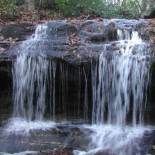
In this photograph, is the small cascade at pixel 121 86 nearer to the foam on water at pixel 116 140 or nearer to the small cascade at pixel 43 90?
the foam on water at pixel 116 140

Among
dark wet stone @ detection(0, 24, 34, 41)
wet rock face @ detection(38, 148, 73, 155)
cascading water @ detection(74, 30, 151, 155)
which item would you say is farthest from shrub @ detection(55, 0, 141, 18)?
wet rock face @ detection(38, 148, 73, 155)

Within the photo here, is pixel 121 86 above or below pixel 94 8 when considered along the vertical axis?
below

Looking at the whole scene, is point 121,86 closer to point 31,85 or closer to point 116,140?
point 116,140

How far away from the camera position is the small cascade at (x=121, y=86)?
1111 centimetres

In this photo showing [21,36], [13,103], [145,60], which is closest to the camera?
[145,60]

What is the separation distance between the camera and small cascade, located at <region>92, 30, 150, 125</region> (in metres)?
11.1

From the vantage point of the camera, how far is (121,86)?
11172 millimetres

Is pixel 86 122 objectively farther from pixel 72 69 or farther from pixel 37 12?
pixel 37 12

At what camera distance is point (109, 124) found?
1122 centimetres

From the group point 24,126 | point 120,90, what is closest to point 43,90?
point 24,126

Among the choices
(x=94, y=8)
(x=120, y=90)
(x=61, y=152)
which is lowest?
(x=61, y=152)

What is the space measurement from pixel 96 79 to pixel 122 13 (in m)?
7.43

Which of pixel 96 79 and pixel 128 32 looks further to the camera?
pixel 128 32

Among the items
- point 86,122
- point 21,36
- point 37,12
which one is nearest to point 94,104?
point 86,122
